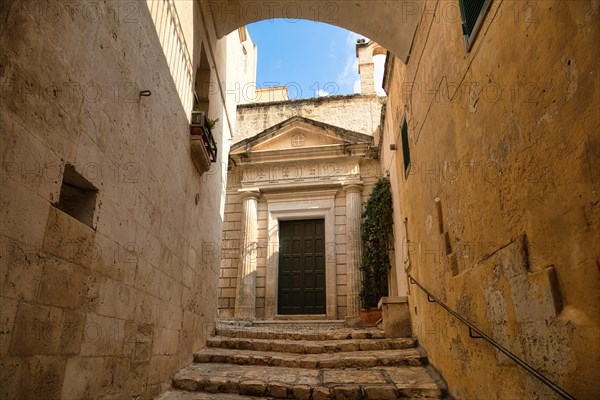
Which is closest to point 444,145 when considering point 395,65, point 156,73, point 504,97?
point 504,97

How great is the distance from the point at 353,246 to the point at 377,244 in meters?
0.75

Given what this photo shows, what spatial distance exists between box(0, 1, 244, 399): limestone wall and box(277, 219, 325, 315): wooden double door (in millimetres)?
5383

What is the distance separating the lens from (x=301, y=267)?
10008 mm

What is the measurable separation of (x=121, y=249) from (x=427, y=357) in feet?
11.2

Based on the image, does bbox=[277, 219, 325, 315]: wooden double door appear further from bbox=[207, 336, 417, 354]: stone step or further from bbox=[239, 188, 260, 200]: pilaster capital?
bbox=[207, 336, 417, 354]: stone step

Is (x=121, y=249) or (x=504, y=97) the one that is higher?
(x=504, y=97)

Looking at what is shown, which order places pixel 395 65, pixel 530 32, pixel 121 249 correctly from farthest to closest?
pixel 395 65 < pixel 121 249 < pixel 530 32

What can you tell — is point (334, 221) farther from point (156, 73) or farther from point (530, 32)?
point (530, 32)

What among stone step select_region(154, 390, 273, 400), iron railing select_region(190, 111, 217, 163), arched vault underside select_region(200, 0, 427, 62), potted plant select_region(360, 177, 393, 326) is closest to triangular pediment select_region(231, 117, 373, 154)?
potted plant select_region(360, 177, 393, 326)

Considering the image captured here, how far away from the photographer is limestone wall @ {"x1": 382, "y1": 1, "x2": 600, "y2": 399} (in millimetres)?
1619

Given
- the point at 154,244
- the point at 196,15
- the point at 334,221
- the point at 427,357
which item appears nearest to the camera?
the point at 154,244

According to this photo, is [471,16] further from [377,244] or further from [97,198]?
[377,244]

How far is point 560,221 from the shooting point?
5.83ft

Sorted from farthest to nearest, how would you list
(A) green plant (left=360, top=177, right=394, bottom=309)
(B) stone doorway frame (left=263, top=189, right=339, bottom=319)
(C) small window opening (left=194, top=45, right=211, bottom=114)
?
1. (B) stone doorway frame (left=263, top=189, right=339, bottom=319)
2. (A) green plant (left=360, top=177, right=394, bottom=309)
3. (C) small window opening (left=194, top=45, right=211, bottom=114)
